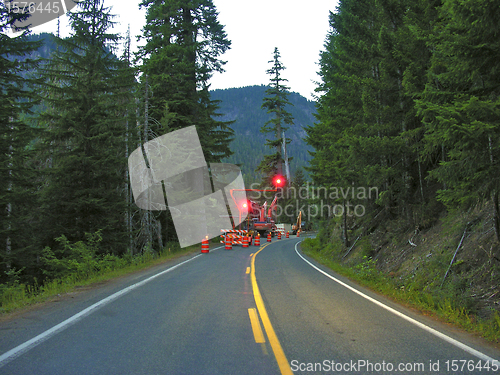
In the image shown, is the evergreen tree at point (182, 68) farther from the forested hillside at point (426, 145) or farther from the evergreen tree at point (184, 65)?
the forested hillside at point (426, 145)

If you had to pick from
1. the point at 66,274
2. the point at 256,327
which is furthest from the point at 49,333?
the point at 66,274

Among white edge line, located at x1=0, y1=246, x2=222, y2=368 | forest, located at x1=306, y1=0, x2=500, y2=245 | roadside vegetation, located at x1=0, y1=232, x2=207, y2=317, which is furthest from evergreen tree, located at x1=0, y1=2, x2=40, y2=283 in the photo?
forest, located at x1=306, y1=0, x2=500, y2=245

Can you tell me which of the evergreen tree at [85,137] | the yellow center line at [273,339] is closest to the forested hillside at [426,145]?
the yellow center line at [273,339]

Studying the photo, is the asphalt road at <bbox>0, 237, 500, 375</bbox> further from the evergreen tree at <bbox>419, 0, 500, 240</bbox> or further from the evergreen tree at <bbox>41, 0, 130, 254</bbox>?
the evergreen tree at <bbox>41, 0, 130, 254</bbox>

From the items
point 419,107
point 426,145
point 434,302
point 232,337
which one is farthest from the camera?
point 426,145

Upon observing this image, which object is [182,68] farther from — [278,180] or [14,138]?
[278,180]

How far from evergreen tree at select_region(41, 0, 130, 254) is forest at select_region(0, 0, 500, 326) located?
0.23 ft

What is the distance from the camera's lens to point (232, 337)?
4.99m

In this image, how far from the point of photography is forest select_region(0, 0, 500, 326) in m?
5.95

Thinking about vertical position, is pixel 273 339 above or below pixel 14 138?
below

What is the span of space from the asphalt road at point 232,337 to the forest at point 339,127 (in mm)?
3190

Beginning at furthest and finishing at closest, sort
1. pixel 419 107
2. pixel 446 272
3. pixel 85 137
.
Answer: pixel 85 137 < pixel 446 272 < pixel 419 107

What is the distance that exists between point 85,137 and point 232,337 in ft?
48.4

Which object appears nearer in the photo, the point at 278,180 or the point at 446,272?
the point at 446,272
